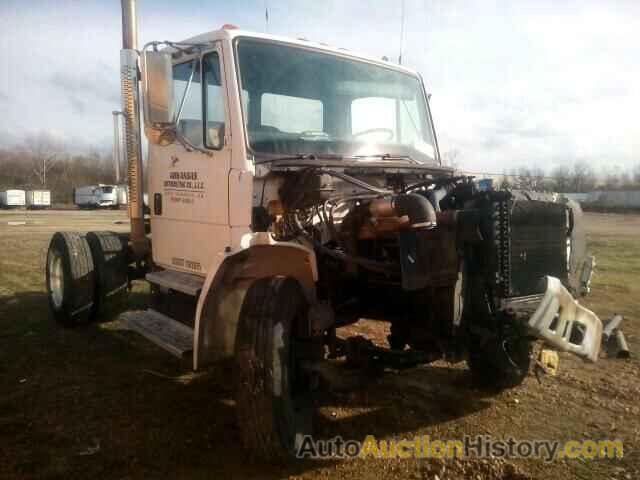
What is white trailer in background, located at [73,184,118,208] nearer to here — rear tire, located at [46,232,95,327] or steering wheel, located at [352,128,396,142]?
rear tire, located at [46,232,95,327]

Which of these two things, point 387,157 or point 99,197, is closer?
point 387,157

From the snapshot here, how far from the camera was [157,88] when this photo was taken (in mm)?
3740

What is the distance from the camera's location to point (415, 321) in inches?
158

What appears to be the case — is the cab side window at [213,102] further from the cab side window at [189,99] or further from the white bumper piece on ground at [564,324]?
the white bumper piece on ground at [564,324]

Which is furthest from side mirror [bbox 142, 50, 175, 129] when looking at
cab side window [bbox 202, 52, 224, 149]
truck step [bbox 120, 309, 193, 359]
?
truck step [bbox 120, 309, 193, 359]

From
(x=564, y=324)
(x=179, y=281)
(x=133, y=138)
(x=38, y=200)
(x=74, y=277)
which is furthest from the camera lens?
(x=38, y=200)

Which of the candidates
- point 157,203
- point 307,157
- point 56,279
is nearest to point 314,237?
point 307,157

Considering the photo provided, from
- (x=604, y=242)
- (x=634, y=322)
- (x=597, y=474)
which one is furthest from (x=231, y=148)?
(x=604, y=242)

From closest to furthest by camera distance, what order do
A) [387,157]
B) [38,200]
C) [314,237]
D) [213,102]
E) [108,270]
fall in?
[314,237], [213,102], [387,157], [108,270], [38,200]

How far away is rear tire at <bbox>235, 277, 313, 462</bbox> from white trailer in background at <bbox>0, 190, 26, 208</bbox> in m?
52.8

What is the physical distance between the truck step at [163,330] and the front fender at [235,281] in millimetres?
279

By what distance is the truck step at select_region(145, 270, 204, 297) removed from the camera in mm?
4184

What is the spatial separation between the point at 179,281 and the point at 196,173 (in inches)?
35.0

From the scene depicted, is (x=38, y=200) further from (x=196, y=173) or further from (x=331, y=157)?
(x=331, y=157)
